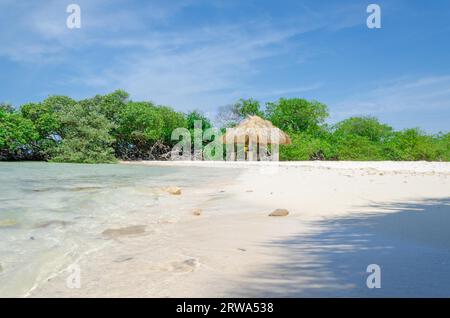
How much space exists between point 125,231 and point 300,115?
31.1 metres

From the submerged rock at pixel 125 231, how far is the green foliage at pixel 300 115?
30085 millimetres

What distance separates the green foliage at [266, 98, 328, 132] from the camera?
3350 cm

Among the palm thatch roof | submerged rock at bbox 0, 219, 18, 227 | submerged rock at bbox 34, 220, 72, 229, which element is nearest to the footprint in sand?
submerged rock at bbox 34, 220, 72, 229

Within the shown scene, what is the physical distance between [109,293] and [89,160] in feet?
78.6

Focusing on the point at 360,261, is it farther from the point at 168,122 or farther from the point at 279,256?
the point at 168,122

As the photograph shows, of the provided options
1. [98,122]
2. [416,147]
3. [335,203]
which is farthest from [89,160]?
[335,203]

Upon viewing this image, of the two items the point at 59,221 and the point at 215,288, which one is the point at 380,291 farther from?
the point at 59,221

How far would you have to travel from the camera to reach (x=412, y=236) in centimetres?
285

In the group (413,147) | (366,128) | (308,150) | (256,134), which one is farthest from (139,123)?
(366,128)

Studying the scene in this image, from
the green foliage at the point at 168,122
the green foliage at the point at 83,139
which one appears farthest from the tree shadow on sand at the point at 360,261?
the green foliage at the point at 168,122

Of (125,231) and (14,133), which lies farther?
(14,133)

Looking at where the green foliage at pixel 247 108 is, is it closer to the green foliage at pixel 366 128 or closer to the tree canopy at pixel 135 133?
the tree canopy at pixel 135 133

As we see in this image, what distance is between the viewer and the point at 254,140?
25.6 metres

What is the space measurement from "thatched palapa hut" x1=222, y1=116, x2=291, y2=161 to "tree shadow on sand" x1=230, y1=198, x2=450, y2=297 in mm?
21985
